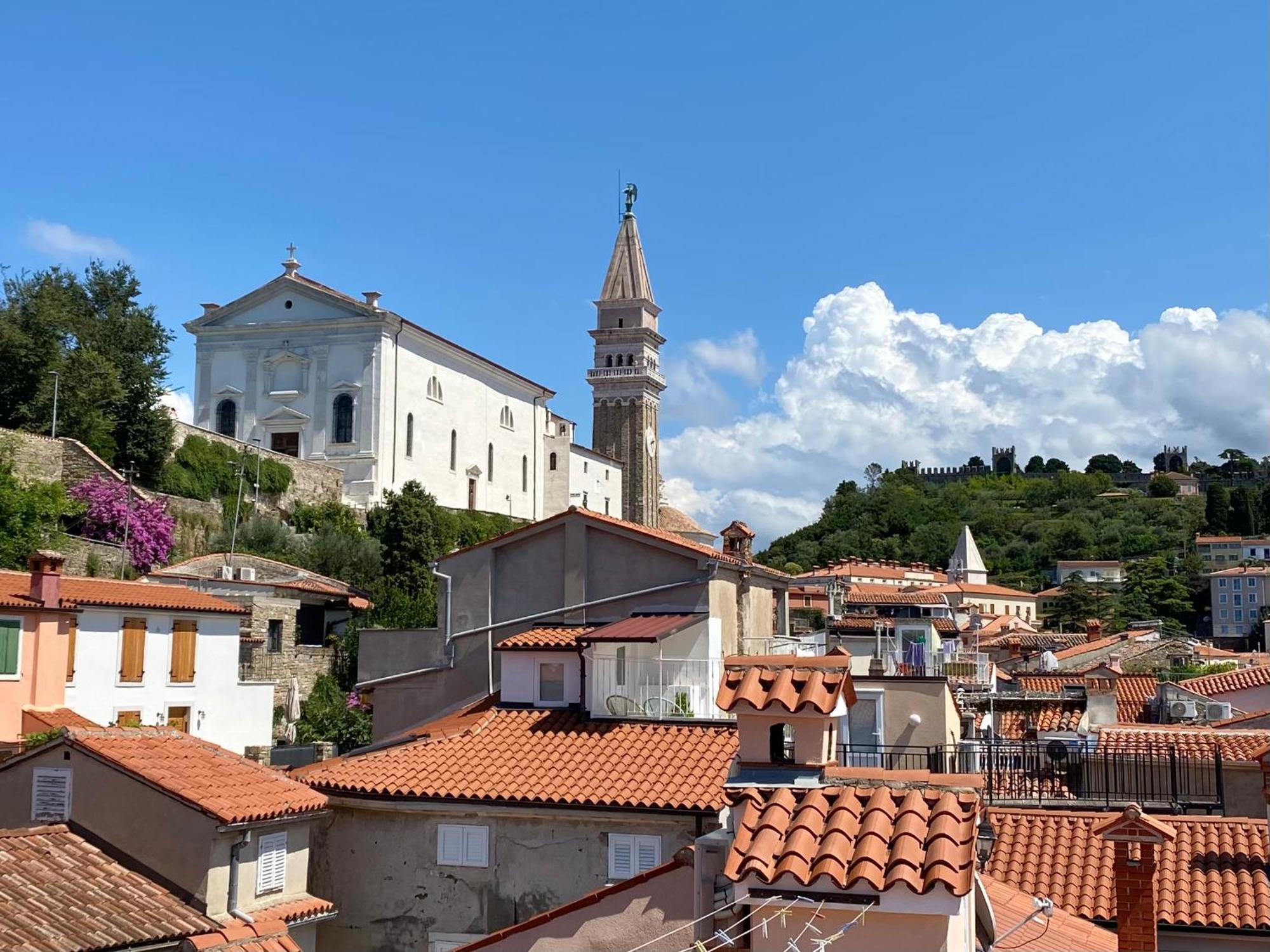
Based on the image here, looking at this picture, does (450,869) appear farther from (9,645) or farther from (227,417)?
(227,417)

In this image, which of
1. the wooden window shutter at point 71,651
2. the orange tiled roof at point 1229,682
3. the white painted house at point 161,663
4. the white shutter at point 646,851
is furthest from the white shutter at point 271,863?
the orange tiled roof at point 1229,682

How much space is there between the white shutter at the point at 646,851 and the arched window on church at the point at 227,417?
189 feet

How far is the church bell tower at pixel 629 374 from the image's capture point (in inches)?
4227

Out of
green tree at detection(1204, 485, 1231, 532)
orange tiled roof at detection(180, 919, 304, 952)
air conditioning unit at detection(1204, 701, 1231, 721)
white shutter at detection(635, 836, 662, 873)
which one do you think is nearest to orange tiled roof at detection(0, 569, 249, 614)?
orange tiled roof at detection(180, 919, 304, 952)

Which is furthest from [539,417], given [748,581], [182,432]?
[748,581]

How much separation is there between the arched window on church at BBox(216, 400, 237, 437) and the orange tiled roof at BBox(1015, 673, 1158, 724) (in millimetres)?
45318

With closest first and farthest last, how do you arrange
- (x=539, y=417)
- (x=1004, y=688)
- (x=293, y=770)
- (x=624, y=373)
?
(x=293, y=770) → (x=1004, y=688) → (x=539, y=417) → (x=624, y=373)

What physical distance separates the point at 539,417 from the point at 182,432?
3822 cm

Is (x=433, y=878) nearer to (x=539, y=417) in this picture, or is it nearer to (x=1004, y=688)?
(x=1004, y=688)

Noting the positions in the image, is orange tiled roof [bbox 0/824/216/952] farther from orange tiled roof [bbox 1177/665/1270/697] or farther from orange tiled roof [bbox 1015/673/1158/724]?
orange tiled roof [bbox 1177/665/1270/697]

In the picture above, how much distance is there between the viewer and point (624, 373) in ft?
359

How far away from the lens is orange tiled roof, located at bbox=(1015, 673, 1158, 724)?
3030 cm

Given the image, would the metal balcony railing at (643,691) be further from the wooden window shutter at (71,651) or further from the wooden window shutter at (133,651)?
the wooden window shutter at (133,651)

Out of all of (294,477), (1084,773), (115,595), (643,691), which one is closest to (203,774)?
(643,691)
